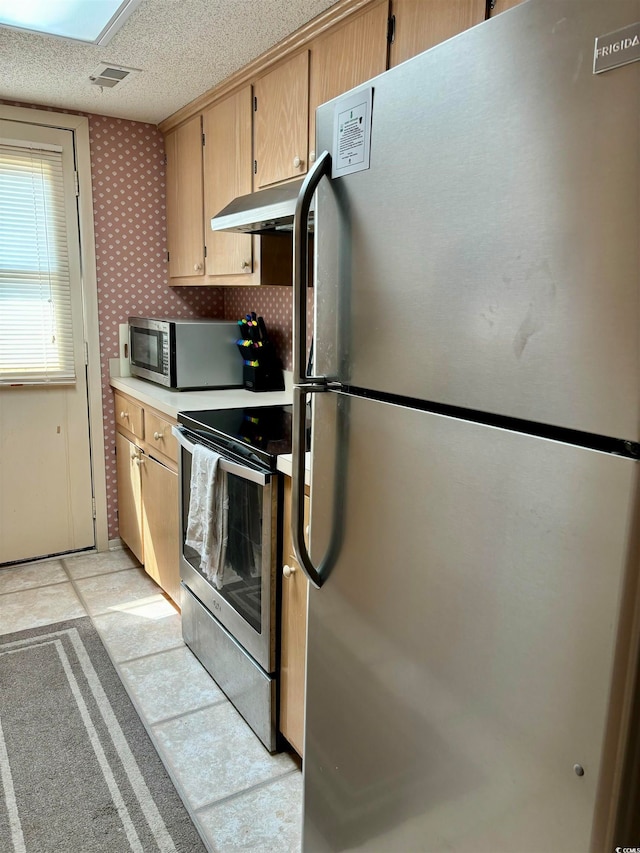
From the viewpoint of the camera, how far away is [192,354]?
115 inches

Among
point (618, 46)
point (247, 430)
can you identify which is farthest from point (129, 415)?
point (618, 46)

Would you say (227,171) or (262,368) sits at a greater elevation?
(227,171)

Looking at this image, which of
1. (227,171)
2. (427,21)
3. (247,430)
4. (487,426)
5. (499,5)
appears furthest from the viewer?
(227,171)

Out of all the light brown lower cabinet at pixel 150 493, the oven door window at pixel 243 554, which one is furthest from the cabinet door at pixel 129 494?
the oven door window at pixel 243 554

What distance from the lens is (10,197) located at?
300cm

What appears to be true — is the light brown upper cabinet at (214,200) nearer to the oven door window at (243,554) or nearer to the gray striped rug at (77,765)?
the oven door window at (243,554)

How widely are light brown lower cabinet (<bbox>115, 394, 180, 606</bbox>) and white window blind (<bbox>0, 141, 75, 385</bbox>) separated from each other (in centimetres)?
44

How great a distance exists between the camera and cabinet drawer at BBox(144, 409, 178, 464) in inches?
100

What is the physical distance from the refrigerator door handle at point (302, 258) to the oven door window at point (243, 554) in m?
0.80

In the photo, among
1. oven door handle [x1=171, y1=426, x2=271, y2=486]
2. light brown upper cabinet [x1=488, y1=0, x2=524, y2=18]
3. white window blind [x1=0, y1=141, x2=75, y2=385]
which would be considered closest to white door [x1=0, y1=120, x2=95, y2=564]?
white window blind [x1=0, y1=141, x2=75, y2=385]

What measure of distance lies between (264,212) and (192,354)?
1111 millimetres

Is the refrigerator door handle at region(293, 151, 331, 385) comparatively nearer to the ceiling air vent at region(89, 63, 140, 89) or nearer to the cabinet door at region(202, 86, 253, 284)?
the cabinet door at region(202, 86, 253, 284)

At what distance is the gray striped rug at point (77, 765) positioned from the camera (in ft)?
5.23

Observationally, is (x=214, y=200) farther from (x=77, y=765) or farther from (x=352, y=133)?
(x=77, y=765)
